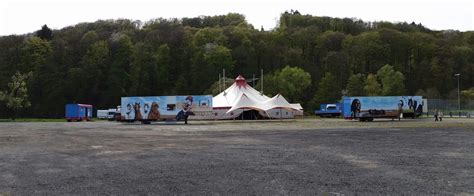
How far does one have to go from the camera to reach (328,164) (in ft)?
44.4

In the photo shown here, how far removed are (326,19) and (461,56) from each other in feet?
125

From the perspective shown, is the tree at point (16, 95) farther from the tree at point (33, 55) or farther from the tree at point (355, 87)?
the tree at point (355, 87)

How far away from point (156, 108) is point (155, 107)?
15 centimetres

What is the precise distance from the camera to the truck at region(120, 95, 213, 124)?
51719 mm

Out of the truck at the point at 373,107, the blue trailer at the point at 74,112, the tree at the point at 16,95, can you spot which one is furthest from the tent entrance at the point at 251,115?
the tree at the point at 16,95

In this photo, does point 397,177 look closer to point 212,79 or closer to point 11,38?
point 212,79

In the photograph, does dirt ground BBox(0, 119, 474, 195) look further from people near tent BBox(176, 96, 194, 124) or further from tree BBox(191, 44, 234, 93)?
tree BBox(191, 44, 234, 93)

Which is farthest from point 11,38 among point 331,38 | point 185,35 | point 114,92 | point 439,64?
point 439,64

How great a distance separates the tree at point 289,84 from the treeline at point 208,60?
A: 0.30m

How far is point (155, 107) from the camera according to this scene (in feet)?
170

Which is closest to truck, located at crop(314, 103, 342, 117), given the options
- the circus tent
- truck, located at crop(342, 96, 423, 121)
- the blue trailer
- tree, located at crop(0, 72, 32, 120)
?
the circus tent

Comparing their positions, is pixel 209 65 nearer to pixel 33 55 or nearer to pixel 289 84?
pixel 289 84

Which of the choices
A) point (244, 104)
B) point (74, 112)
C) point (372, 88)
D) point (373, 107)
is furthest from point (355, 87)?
point (74, 112)

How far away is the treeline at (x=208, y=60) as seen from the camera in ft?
354
